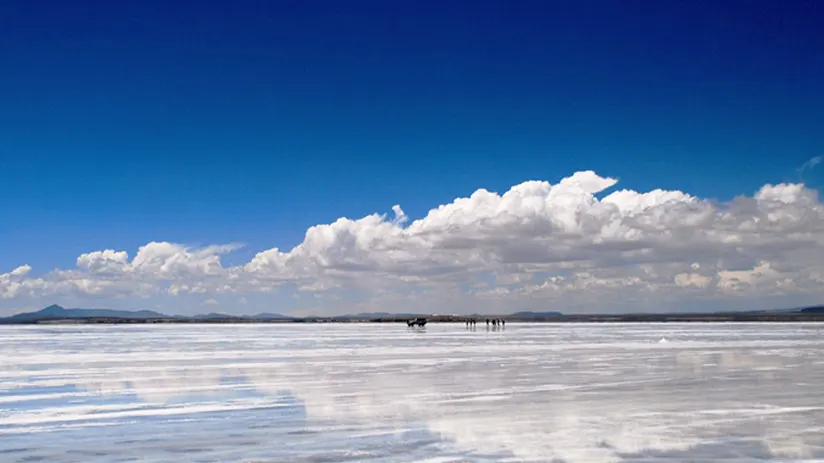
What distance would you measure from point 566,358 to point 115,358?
893 inches

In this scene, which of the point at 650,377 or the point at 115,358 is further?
the point at 115,358

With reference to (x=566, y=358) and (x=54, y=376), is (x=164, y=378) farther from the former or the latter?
(x=566, y=358)

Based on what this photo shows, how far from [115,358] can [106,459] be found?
30902 mm

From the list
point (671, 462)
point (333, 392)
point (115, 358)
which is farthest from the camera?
point (115, 358)

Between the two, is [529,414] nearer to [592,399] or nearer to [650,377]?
[592,399]

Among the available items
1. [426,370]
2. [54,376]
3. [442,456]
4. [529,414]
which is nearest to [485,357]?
[426,370]

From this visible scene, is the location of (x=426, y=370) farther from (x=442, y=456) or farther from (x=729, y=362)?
(x=442, y=456)

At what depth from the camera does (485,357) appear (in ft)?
135

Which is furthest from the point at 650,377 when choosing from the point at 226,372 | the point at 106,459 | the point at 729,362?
the point at 106,459

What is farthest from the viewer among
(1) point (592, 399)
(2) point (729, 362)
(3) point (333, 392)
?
(2) point (729, 362)

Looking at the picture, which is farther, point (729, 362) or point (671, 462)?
point (729, 362)

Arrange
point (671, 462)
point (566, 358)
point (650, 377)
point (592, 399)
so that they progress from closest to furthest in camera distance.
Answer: point (671, 462) < point (592, 399) < point (650, 377) < point (566, 358)

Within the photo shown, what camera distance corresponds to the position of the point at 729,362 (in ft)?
122

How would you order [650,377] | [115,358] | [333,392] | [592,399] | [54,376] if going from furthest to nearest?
[115,358] → [54,376] → [650,377] → [333,392] → [592,399]
